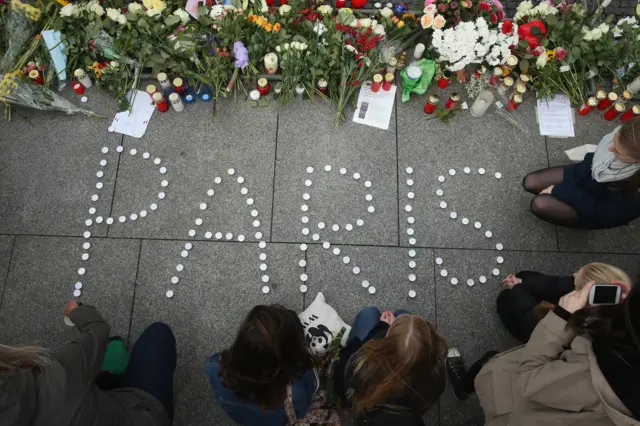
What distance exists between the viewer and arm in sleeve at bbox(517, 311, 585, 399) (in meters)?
1.70

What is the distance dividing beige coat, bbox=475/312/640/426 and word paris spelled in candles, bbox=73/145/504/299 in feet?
2.77

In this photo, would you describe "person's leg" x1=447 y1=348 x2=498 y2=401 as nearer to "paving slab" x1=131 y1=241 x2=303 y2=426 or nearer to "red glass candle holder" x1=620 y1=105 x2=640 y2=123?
"paving slab" x1=131 y1=241 x2=303 y2=426

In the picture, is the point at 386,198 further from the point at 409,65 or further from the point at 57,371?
the point at 57,371

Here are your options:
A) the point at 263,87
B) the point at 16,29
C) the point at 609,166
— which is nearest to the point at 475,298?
the point at 609,166

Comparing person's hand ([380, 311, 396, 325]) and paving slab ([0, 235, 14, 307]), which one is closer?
person's hand ([380, 311, 396, 325])

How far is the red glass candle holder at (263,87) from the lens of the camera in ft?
9.92

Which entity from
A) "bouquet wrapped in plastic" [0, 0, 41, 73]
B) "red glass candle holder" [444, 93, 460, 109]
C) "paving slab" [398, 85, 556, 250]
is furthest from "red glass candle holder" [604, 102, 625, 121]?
"bouquet wrapped in plastic" [0, 0, 41, 73]

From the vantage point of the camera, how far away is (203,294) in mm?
2742

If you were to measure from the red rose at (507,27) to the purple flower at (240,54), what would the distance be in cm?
178

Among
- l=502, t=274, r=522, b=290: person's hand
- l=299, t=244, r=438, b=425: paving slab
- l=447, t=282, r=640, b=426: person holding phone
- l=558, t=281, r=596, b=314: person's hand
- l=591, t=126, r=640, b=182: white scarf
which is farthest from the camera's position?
l=299, t=244, r=438, b=425: paving slab

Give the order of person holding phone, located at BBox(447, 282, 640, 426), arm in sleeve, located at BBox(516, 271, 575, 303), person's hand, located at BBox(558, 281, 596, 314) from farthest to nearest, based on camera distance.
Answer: arm in sleeve, located at BBox(516, 271, 575, 303), person's hand, located at BBox(558, 281, 596, 314), person holding phone, located at BBox(447, 282, 640, 426)

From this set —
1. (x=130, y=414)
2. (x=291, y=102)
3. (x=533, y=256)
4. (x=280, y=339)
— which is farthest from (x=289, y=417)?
(x=291, y=102)

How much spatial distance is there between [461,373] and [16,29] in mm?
3666

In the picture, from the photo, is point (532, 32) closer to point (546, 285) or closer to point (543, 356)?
point (546, 285)
